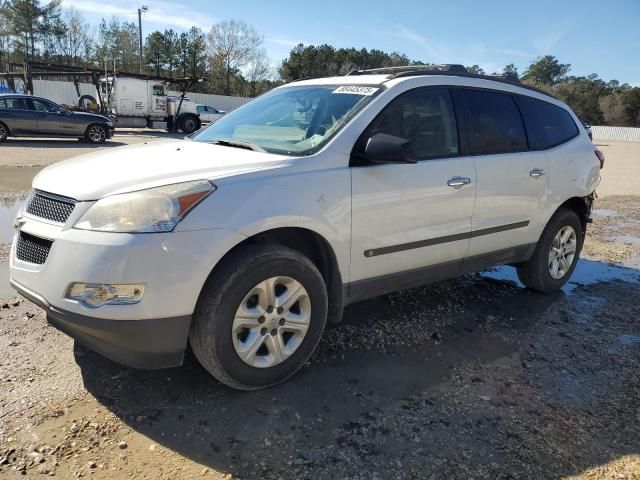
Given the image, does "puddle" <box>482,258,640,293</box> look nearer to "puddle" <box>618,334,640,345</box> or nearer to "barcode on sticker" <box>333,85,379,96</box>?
"puddle" <box>618,334,640,345</box>

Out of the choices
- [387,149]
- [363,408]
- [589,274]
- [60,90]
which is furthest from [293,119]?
[60,90]

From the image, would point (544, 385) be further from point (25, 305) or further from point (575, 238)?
point (25, 305)

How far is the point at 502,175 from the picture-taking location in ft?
13.8

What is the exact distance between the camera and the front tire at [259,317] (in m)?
2.76

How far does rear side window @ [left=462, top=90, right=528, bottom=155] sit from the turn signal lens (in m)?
2.72

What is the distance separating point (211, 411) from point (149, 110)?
1041 inches

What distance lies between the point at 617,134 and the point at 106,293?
62.6 meters

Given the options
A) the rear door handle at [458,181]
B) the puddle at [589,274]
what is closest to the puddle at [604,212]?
the puddle at [589,274]

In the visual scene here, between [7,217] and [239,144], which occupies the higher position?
[239,144]

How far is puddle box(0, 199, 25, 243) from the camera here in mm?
5960

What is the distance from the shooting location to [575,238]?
528 cm

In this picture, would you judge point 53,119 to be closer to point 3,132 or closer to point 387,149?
point 3,132

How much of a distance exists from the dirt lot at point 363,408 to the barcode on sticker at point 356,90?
1764 millimetres

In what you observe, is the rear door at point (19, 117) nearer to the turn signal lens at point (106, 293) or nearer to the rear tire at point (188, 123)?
the rear tire at point (188, 123)
